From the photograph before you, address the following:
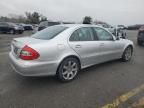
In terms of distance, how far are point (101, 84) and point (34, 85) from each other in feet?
5.47

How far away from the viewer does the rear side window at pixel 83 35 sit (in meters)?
4.11

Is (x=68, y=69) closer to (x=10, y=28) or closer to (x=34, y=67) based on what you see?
(x=34, y=67)

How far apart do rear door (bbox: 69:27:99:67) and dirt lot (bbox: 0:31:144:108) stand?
0.51m

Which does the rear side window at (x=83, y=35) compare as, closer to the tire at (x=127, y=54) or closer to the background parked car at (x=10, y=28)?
the tire at (x=127, y=54)

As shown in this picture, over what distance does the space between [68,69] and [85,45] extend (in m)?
0.81

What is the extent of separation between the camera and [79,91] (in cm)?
354

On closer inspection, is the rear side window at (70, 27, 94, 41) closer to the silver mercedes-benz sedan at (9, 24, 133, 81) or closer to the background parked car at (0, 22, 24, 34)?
the silver mercedes-benz sedan at (9, 24, 133, 81)

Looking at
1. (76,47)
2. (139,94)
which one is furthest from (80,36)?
(139,94)

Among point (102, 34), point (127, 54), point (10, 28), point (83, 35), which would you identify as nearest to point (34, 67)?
point (83, 35)

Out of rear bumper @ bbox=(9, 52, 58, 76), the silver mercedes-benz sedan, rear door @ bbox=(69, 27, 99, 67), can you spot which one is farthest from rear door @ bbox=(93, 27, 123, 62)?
rear bumper @ bbox=(9, 52, 58, 76)

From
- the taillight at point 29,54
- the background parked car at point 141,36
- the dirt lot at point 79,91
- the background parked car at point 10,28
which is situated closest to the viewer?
the dirt lot at point 79,91

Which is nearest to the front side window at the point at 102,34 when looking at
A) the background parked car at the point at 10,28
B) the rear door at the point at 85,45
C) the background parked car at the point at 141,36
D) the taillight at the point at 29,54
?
the rear door at the point at 85,45

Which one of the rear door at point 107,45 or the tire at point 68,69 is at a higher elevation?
the rear door at point 107,45

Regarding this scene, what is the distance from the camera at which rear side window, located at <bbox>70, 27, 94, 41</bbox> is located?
13.5 ft
